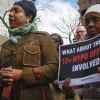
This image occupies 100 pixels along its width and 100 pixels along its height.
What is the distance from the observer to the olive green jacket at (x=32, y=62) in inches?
164

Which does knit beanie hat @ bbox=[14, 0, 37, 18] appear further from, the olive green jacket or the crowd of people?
the olive green jacket

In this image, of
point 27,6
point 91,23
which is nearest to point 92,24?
point 91,23

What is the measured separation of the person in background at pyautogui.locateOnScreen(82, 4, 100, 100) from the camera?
13.5 ft

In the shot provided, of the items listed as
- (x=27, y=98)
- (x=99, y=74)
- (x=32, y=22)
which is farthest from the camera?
(x=32, y=22)

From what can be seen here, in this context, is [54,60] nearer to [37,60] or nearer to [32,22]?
[37,60]

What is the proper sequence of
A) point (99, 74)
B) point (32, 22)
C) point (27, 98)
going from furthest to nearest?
1. point (32, 22)
2. point (27, 98)
3. point (99, 74)

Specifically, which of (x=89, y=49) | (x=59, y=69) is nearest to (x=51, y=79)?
(x=59, y=69)

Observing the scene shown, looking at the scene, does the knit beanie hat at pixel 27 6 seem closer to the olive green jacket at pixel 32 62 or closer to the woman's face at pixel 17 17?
the woman's face at pixel 17 17

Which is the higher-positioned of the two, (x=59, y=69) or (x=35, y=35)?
(x=35, y=35)

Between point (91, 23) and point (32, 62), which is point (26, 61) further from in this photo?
point (91, 23)

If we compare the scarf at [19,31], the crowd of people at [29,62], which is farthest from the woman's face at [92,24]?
the scarf at [19,31]

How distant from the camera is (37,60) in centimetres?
422

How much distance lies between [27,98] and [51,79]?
0.93 feet

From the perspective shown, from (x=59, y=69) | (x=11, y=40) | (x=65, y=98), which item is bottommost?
(x=65, y=98)
